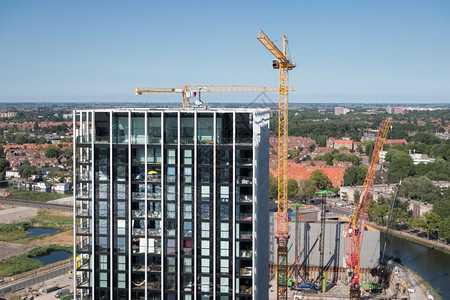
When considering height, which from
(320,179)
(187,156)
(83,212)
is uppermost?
(187,156)

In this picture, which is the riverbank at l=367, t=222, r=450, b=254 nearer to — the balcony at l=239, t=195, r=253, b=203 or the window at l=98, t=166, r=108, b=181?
the balcony at l=239, t=195, r=253, b=203

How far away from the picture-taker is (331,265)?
1768 inches

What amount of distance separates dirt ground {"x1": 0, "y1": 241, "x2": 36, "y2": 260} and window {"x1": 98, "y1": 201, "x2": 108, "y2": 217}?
37.3 metres

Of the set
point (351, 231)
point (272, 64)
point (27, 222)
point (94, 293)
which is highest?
point (272, 64)

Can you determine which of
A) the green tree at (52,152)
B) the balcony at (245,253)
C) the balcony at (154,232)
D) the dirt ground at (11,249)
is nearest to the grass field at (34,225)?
the dirt ground at (11,249)

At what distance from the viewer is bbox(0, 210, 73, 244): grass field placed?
60225mm

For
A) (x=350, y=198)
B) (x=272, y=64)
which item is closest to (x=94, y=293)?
(x=272, y=64)

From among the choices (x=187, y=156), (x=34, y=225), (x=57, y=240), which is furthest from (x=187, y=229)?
(x=34, y=225)

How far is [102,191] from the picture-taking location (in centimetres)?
1902

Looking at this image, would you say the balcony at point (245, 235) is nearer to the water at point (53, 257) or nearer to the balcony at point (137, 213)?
the balcony at point (137, 213)

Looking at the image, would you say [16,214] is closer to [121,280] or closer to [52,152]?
[52,152]

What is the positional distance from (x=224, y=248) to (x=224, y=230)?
0.58m

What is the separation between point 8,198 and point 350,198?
49.1 m

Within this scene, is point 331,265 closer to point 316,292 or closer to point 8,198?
point 316,292
